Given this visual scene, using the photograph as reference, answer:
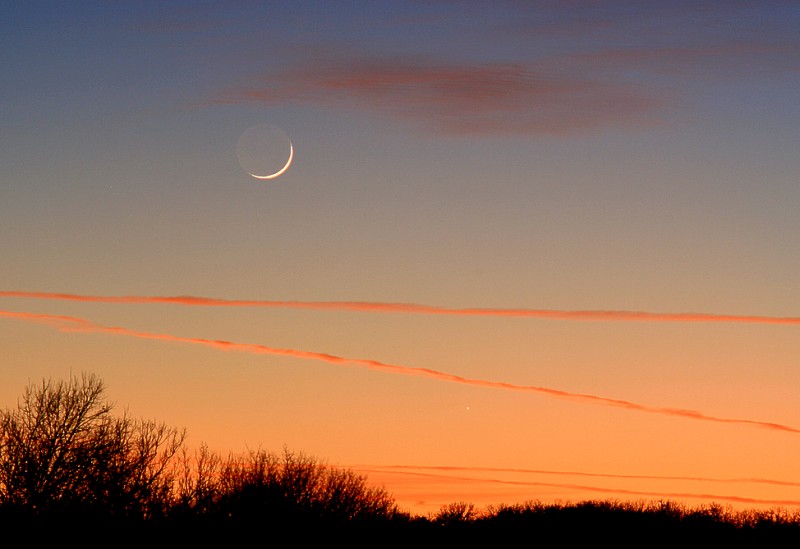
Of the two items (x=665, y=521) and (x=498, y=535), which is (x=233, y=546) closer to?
(x=498, y=535)

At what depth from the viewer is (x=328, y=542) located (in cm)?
7012

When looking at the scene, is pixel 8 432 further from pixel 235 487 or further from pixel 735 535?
pixel 735 535

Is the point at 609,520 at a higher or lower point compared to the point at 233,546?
higher

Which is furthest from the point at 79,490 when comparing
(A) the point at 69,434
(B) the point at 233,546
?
(B) the point at 233,546

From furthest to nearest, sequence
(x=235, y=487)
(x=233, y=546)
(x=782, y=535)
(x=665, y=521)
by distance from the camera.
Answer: (x=665, y=521) → (x=782, y=535) → (x=235, y=487) → (x=233, y=546)

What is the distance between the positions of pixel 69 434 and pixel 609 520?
58.6 meters

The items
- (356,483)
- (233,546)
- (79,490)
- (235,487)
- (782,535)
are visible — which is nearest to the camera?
(79,490)

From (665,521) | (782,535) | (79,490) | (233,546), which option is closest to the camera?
(79,490)

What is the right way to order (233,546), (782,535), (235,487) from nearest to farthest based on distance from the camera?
(233,546)
(235,487)
(782,535)

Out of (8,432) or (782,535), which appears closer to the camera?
(8,432)

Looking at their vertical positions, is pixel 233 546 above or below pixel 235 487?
below

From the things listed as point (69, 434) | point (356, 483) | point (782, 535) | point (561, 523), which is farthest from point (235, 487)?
point (782, 535)

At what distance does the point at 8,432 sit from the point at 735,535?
5976cm

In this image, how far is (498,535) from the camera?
91375 millimetres
